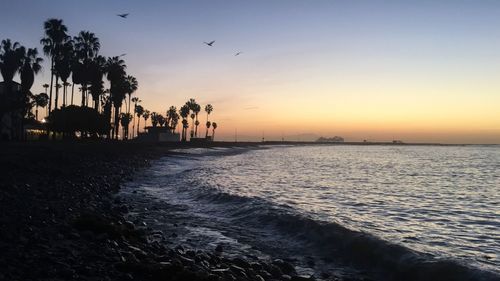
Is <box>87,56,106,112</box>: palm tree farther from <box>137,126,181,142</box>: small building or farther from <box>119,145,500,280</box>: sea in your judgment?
<box>119,145,500,280</box>: sea

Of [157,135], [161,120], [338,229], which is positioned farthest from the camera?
[161,120]

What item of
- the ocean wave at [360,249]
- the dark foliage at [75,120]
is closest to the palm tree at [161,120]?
the dark foliage at [75,120]

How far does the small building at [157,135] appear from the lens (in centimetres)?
12227

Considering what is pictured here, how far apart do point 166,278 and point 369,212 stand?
1302cm

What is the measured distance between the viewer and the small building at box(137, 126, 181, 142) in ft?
401

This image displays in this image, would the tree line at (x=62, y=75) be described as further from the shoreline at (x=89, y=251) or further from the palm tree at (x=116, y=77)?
the shoreline at (x=89, y=251)

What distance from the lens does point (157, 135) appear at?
122688 millimetres

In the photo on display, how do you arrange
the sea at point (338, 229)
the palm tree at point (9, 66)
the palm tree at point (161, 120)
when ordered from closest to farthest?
the sea at point (338, 229) → the palm tree at point (9, 66) → the palm tree at point (161, 120)

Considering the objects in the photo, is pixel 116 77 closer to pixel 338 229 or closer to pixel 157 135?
pixel 157 135

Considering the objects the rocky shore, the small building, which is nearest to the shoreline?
the rocky shore

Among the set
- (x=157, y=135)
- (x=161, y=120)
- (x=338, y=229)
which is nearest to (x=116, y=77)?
(x=157, y=135)

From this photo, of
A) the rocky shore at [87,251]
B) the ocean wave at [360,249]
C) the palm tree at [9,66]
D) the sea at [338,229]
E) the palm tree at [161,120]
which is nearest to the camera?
the rocky shore at [87,251]

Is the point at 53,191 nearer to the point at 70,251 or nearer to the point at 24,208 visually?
the point at 24,208

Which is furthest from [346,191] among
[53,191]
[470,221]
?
[53,191]
